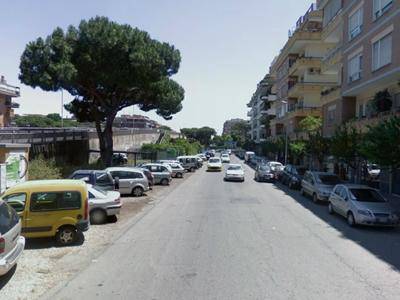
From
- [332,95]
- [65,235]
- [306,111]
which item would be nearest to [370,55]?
[332,95]

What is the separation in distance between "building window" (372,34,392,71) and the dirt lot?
56.8 ft

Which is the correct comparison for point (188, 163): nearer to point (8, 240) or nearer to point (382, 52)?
point (382, 52)

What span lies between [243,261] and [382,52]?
64.2 ft

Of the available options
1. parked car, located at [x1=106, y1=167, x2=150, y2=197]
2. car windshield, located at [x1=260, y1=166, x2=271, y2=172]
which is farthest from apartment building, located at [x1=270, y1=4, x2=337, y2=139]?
parked car, located at [x1=106, y1=167, x2=150, y2=197]

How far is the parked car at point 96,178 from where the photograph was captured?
768 inches

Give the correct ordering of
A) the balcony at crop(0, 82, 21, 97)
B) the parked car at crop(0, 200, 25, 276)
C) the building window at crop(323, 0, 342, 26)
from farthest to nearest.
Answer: the balcony at crop(0, 82, 21, 97) → the building window at crop(323, 0, 342, 26) → the parked car at crop(0, 200, 25, 276)

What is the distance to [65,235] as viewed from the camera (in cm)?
1233

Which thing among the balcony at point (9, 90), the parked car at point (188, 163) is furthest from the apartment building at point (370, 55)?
the balcony at point (9, 90)

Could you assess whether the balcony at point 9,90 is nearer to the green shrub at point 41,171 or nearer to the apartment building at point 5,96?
the apartment building at point 5,96

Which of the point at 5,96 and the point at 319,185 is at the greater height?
the point at 5,96

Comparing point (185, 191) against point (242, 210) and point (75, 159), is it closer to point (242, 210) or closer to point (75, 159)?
point (242, 210)

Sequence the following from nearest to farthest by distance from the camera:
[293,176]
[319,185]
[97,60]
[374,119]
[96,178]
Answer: [96,178] < [319,185] < [374,119] < [293,176] < [97,60]

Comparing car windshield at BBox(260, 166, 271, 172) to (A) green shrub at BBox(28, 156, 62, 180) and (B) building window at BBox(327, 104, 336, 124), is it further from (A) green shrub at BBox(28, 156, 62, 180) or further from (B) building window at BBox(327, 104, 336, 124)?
(A) green shrub at BBox(28, 156, 62, 180)

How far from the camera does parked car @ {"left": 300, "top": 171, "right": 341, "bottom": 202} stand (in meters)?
22.8
